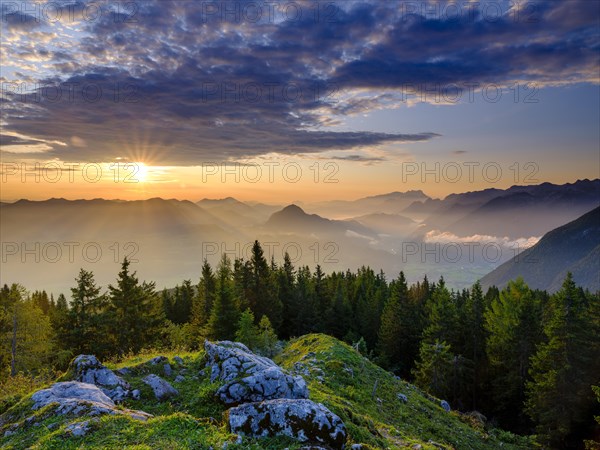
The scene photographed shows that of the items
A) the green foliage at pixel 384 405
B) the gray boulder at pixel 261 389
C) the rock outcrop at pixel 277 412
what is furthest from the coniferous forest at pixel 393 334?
the rock outcrop at pixel 277 412

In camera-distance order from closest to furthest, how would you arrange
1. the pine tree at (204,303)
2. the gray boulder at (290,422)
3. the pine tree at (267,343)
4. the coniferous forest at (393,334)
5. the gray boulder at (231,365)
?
1. the gray boulder at (290,422)
2. the gray boulder at (231,365)
3. the coniferous forest at (393,334)
4. the pine tree at (267,343)
5. the pine tree at (204,303)

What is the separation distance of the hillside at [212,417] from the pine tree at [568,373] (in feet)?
17.2

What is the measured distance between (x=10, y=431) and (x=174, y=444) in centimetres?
662

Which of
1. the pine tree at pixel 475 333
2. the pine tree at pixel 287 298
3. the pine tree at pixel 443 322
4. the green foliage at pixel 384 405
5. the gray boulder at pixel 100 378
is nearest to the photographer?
the gray boulder at pixel 100 378

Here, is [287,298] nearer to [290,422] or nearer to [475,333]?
[475,333]

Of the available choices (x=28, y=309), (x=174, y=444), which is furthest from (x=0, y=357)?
(x=174, y=444)

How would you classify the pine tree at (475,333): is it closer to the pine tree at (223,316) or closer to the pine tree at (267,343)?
the pine tree at (267,343)

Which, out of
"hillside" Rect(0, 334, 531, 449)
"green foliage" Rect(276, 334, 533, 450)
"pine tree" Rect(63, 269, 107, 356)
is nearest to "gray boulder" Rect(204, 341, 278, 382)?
"hillside" Rect(0, 334, 531, 449)

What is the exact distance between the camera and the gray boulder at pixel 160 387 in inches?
617

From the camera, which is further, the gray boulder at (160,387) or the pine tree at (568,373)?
the pine tree at (568,373)

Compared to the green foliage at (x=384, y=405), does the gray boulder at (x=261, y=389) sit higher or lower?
higher

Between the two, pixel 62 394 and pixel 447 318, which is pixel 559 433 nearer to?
→ pixel 447 318

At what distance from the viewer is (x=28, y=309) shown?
3597 cm

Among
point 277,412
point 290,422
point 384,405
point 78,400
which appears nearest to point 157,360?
point 78,400
